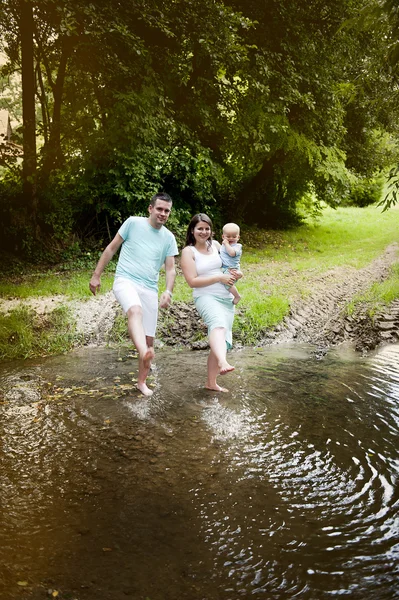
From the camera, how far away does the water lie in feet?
10.0

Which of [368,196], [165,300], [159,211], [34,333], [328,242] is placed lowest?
[34,333]

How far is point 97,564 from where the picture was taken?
314 cm

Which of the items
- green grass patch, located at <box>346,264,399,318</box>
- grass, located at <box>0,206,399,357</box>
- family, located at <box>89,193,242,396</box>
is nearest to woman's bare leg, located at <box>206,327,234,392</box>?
family, located at <box>89,193,242,396</box>

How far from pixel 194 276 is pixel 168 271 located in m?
0.57

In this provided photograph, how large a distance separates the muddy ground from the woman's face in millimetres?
3329

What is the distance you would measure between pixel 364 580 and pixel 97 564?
5.11 ft

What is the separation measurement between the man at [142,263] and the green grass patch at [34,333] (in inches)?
113

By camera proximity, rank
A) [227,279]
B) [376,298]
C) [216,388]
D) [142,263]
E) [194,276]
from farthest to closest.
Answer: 1. [376,298]
2. [216,388]
3. [142,263]
4. [194,276]
5. [227,279]

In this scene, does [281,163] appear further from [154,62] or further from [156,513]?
[156,513]

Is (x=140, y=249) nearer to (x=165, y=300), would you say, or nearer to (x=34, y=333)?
(x=165, y=300)

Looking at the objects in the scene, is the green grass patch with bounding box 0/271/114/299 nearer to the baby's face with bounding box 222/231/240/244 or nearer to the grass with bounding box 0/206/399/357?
the grass with bounding box 0/206/399/357

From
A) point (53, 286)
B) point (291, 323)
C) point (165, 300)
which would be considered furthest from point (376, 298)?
point (53, 286)

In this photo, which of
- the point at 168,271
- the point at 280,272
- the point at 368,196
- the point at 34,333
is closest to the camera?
the point at 168,271

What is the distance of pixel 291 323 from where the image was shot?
1012 cm
